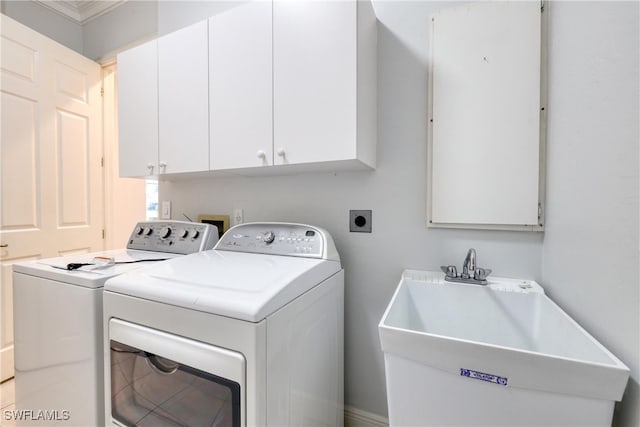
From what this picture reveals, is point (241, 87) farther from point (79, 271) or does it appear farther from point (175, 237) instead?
point (79, 271)

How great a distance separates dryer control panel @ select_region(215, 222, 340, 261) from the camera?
1.29m

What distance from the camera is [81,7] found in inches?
102

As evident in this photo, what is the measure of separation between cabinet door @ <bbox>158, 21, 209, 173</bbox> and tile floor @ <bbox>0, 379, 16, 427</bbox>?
1734mm

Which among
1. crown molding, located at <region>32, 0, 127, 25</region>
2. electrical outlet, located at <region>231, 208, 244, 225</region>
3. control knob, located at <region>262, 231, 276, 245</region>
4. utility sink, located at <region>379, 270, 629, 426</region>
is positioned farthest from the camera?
crown molding, located at <region>32, 0, 127, 25</region>

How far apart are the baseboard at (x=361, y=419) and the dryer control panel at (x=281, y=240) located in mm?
868

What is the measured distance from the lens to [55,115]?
2.16 meters

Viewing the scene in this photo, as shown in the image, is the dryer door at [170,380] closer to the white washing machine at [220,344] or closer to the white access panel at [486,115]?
the white washing machine at [220,344]

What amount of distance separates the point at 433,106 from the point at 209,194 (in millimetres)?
1498

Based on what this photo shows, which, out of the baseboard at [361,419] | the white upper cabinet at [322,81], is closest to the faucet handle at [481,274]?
the white upper cabinet at [322,81]

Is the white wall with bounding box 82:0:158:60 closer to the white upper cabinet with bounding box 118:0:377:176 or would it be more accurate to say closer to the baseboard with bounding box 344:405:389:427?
the white upper cabinet with bounding box 118:0:377:176

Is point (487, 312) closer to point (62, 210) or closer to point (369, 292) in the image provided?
point (369, 292)

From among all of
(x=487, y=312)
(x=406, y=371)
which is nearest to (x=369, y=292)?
(x=487, y=312)

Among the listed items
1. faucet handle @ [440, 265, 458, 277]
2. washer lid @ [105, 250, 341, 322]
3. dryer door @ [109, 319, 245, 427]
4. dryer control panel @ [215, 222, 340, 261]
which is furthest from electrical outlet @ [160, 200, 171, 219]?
faucet handle @ [440, 265, 458, 277]

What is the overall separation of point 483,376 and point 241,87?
4.66ft
